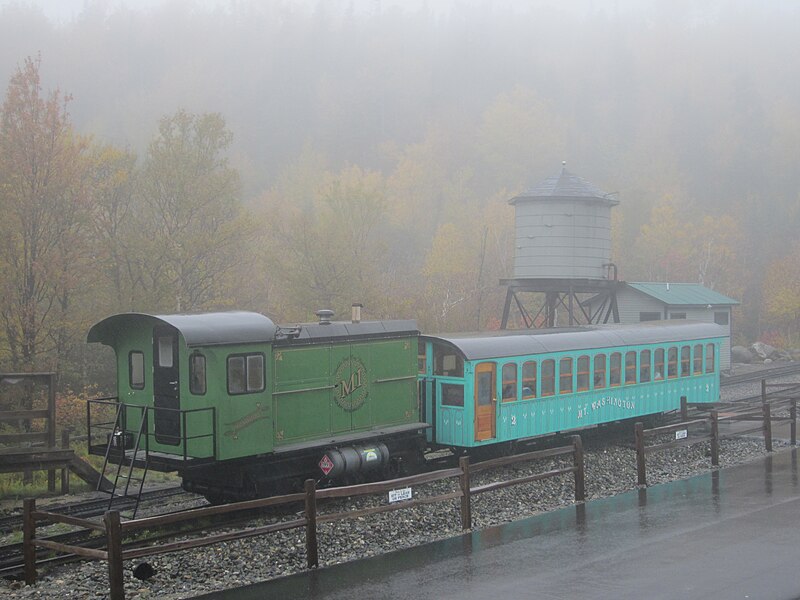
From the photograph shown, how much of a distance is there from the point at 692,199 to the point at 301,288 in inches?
2313

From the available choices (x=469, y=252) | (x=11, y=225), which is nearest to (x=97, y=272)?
(x=11, y=225)

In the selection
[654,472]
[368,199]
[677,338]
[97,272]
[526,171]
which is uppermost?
[526,171]

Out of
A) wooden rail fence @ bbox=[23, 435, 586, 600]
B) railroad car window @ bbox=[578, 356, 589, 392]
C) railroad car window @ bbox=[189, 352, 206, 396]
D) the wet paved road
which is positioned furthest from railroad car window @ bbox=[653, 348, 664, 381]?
railroad car window @ bbox=[189, 352, 206, 396]

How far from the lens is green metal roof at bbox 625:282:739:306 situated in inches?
1433

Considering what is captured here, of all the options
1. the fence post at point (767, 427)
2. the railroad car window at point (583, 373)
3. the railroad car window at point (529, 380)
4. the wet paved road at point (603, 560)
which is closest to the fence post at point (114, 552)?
the wet paved road at point (603, 560)

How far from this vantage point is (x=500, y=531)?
1180 centimetres

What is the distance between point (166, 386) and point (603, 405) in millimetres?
10802

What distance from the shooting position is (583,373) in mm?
19594

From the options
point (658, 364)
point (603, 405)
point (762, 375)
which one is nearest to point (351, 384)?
point (603, 405)

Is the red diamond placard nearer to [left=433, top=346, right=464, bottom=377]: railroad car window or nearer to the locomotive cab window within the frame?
the locomotive cab window

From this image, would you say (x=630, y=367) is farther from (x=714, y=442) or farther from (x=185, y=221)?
(x=185, y=221)

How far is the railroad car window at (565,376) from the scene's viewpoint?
18922 mm

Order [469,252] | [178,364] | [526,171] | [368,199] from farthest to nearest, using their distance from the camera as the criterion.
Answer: [526,171] < [469,252] < [368,199] < [178,364]

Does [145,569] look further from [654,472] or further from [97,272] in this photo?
[97,272]
